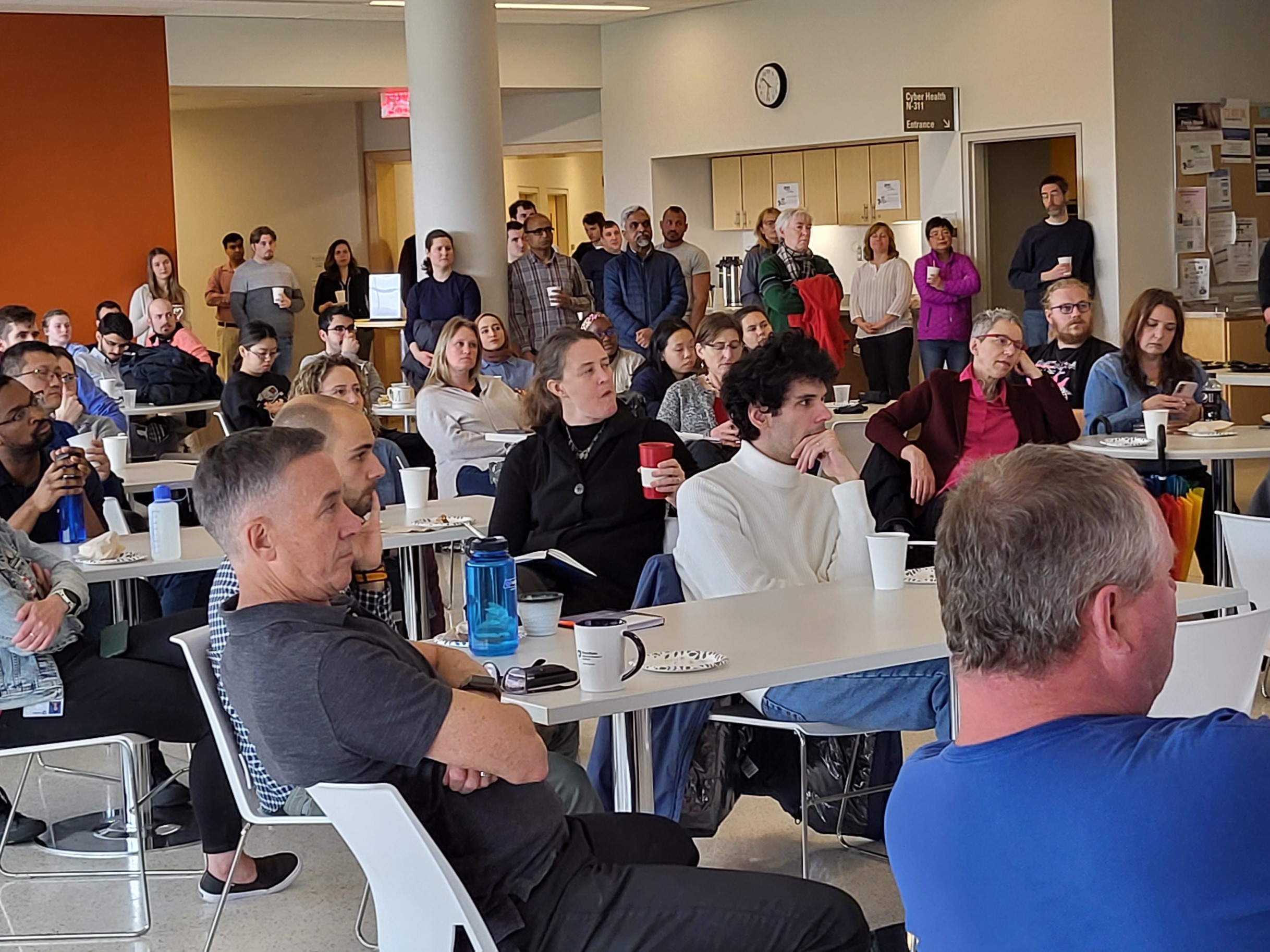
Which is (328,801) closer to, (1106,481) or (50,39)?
(1106,481)

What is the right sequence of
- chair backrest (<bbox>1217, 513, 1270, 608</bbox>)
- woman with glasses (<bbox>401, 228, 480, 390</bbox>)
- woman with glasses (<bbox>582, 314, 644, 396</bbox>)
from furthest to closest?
woman with glasses (<bbox>401, 228, 480, 390</bbox>)
woman with glasses (<bbox>582, 314, 644, 396</bbox>)
chair backrest (<bbox>1217, 513, 1270, 608</bbox>)

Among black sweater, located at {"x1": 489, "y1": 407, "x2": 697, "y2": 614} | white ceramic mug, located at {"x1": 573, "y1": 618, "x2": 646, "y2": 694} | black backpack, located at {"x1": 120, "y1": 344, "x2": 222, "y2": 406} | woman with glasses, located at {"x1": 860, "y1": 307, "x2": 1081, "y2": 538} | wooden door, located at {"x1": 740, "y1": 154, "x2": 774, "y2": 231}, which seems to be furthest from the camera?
wooden door, located at {"x1": 740, "y1": 154, "x2": 774, "y2": 231}

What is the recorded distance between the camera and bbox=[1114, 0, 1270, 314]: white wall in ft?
37.7

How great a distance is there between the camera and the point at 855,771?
153 inches

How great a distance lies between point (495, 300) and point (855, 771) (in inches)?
291

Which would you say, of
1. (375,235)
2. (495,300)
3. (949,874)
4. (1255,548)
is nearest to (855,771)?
(1255,548)

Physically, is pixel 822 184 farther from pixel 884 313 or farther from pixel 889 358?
pixel 889 358

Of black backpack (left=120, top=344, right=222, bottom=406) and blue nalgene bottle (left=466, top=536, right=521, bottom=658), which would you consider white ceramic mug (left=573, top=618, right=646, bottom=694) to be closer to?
blue nalgene bottle (left=466, top=536, right=521, bottom=658)

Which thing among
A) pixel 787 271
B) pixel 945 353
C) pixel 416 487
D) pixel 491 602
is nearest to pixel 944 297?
pixel 945 353

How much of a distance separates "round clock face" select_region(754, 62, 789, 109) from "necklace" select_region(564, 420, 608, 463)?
376 inches

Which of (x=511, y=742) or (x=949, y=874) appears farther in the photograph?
(x=511, y=742)

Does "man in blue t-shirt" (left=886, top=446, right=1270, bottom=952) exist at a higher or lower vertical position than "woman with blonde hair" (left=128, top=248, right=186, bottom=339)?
lower

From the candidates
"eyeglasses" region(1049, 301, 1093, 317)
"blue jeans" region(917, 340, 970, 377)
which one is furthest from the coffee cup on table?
"blue jeans" region(917, 340, 970, 377)

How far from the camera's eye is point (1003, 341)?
5.78 m
